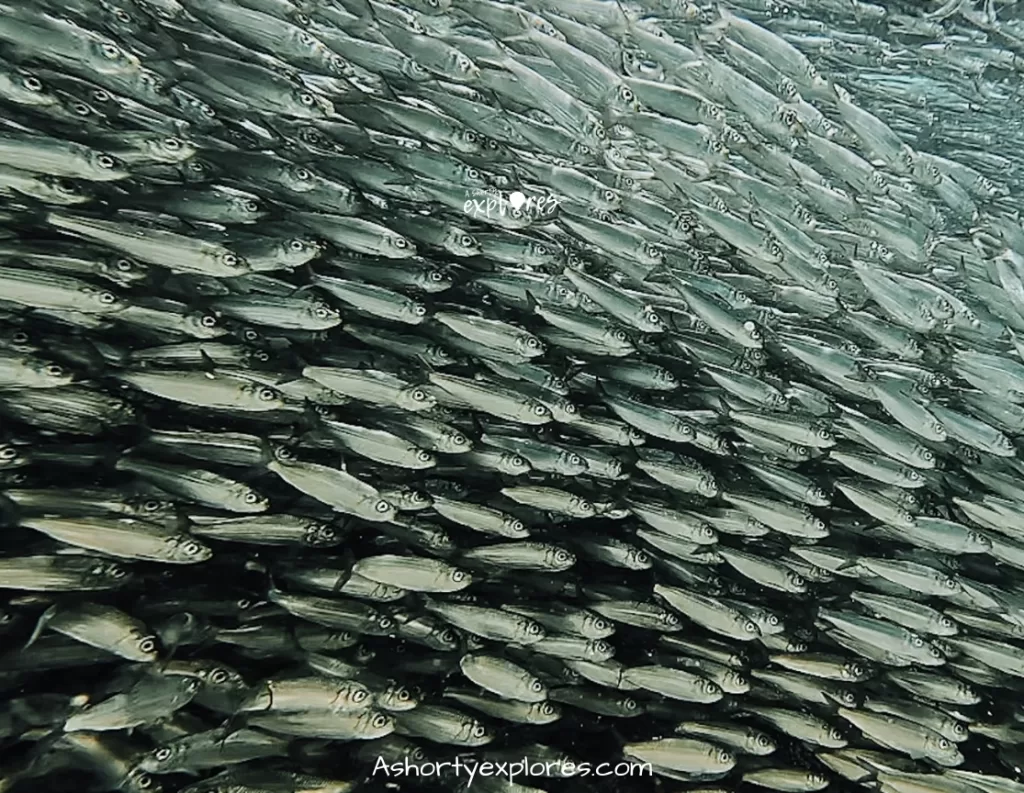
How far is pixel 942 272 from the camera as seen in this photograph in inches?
135

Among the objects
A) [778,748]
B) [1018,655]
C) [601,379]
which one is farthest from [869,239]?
[778,748]

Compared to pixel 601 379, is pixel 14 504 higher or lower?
lower

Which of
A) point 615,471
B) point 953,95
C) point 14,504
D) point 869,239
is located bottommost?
point 14,504

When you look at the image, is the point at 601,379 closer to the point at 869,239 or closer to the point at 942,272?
the point at 869,239

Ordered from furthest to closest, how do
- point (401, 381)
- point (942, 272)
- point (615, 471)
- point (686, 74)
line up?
point (942, 272) → point (686, 74) → point (615, 471) → point (401, 381)

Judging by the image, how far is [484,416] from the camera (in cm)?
252

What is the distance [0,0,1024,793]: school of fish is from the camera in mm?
1928

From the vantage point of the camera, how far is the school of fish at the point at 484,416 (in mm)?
1928

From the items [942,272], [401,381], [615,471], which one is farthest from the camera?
[942,272]

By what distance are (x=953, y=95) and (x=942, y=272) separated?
1778mm

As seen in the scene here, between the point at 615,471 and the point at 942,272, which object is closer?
the point at 615,471

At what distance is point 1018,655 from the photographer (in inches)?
106

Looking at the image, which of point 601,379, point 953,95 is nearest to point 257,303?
point 601,379

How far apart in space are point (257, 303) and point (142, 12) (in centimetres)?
76
